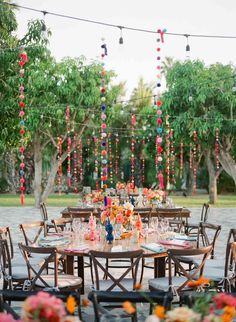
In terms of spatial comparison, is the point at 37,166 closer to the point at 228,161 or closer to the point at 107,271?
the point at 228,161

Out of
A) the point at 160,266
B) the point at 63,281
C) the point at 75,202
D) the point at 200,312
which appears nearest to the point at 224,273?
the point at 160,266

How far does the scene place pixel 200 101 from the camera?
23.9 m

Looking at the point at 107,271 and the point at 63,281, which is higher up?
the point at 107,271

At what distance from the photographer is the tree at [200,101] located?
77.5ft

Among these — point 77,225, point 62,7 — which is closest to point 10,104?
point 62,7

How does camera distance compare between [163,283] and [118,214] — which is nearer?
[163,283]

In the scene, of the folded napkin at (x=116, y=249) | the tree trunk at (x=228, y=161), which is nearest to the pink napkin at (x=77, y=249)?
the folded napkin at (x=116, y=249)

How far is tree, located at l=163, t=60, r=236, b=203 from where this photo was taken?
77.5 feet

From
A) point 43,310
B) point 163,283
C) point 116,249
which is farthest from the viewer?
point 116,249

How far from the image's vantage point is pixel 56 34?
15945mm

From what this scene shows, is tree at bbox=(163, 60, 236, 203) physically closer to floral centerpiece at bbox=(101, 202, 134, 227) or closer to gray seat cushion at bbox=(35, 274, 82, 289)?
floral centerpiece at bbox=(101, 202, 134, 227)

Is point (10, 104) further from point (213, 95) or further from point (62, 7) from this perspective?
point (213, 95)

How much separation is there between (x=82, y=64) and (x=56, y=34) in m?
7.51

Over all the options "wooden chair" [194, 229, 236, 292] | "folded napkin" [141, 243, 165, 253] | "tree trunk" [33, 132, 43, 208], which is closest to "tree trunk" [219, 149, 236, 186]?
"tree trunk" [33, 132, 43, 208]
